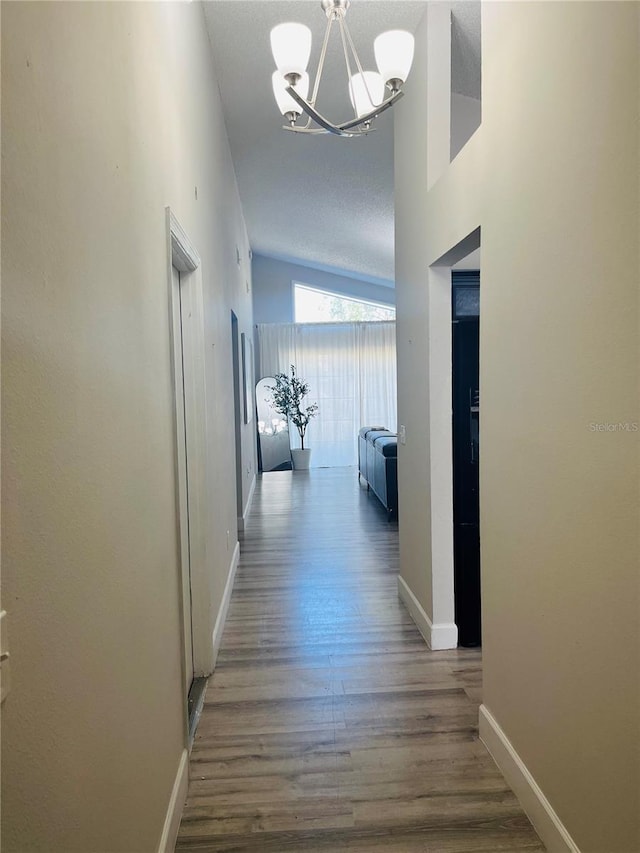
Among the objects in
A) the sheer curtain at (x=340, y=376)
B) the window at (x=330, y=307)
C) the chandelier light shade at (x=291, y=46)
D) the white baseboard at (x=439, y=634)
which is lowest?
the white baseboard at (x=439, y=634)

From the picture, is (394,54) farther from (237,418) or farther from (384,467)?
(384,467)

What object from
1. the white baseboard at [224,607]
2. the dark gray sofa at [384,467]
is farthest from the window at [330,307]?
the white baseboard at [224,607]

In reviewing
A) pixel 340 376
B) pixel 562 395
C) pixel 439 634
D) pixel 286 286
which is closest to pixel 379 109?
pixel 562 395

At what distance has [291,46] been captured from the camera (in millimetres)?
2033

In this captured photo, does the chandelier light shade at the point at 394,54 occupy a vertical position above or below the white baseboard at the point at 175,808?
above

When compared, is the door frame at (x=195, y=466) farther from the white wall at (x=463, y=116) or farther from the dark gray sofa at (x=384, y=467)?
the dark gray sofa at (x=384, y=467)

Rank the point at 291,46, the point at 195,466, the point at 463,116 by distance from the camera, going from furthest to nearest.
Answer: the point at 463,116 → the point at 195,466 → the point at 291,46

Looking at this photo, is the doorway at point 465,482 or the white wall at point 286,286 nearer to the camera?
the doorway at point 465,482

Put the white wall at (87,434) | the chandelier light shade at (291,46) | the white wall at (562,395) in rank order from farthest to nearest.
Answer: the chandelier light shade at (291,46)
the white wall at (562,395)
the white wall at (87,434)

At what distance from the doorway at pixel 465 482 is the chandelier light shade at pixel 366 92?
95 centimetres

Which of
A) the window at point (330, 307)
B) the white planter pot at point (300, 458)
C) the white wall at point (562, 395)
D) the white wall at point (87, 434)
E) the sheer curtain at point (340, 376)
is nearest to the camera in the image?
the white wall at point (87, 434)

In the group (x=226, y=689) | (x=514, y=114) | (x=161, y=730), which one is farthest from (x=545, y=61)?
(x=226, y=689)

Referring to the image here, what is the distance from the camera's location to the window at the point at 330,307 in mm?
10406

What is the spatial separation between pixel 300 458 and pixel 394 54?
25.8ft
